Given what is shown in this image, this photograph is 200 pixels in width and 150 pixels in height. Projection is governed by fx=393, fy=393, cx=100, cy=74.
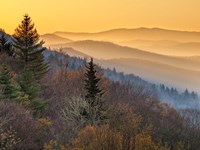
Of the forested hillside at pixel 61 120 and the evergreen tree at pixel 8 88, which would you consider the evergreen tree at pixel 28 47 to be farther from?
the evergreen tree at pixel 8 88

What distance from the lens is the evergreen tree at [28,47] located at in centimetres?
6178

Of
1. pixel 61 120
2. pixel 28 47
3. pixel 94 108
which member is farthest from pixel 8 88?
pixel 28 47

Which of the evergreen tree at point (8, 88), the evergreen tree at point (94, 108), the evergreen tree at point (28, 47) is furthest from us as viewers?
the evergreen tree at point (28, 47)

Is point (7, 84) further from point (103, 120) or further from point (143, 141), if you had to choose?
point (143, 141)

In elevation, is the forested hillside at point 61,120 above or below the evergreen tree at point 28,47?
below

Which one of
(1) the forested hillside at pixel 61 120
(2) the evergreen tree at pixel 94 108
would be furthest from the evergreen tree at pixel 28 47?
(2) the evergreen tree at pixel 94 108

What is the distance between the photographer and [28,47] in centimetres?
6225

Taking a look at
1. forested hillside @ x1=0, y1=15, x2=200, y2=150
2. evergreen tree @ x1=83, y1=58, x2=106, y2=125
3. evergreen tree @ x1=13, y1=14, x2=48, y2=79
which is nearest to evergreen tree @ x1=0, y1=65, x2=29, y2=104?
forested hillside @ x1=0, y1=15, x2=200, y2=150

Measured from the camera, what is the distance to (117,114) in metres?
42.9

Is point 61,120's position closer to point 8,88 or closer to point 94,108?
point 94,108

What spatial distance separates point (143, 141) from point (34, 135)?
10.8 meters

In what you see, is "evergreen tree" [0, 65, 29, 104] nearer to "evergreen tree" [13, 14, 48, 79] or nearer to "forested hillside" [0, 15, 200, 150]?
"forested hillside" [0, 15, 200, 150]

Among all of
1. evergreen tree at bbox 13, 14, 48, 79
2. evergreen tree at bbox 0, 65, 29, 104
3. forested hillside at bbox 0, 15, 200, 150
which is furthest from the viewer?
evergreen tree at bbox 13, 14, 48, 79

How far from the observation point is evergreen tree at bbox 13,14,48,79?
6178cm
